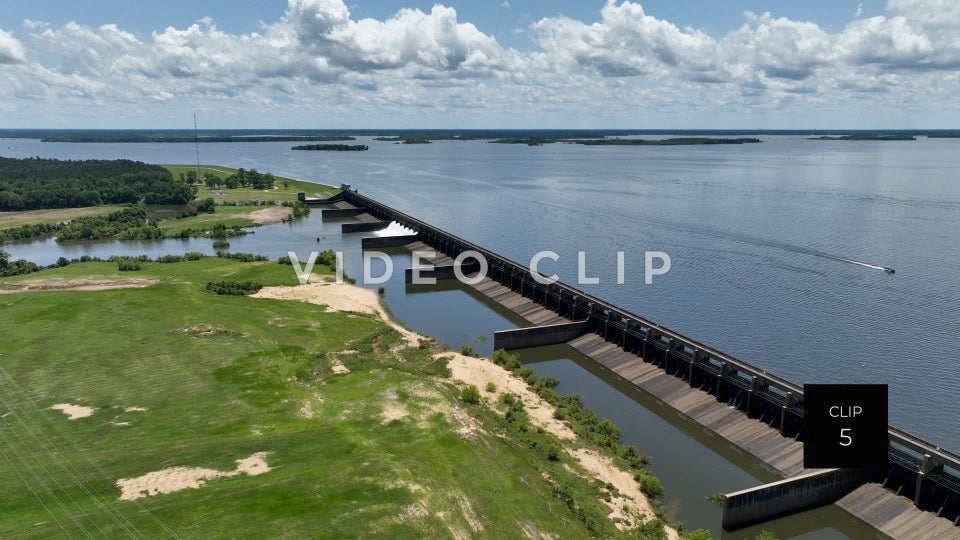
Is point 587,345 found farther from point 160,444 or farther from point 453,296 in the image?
point 160,444

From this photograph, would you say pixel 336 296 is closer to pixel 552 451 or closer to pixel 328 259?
pixel 328 259

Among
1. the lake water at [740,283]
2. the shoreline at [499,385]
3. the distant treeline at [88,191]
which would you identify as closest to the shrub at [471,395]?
the shoreline at [499,385]

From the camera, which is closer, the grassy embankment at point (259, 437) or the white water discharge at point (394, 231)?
the grassy embankment at point (259, 437)

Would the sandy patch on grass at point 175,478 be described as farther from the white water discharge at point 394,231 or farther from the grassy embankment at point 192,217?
the grassy embankment at point 192,217

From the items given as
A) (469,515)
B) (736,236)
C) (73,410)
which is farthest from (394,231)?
(469,515)

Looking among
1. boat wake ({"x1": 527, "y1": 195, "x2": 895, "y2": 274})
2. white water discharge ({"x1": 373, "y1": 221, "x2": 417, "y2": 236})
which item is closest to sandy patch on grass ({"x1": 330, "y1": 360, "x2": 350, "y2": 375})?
white water discharge ({"x1": 373, "y1": 221, "x2": 417, "y2": 236})

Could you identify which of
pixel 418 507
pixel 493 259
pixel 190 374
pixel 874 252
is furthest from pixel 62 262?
pixel 874 252

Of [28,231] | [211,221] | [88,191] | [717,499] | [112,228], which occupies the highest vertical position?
[88,191]
